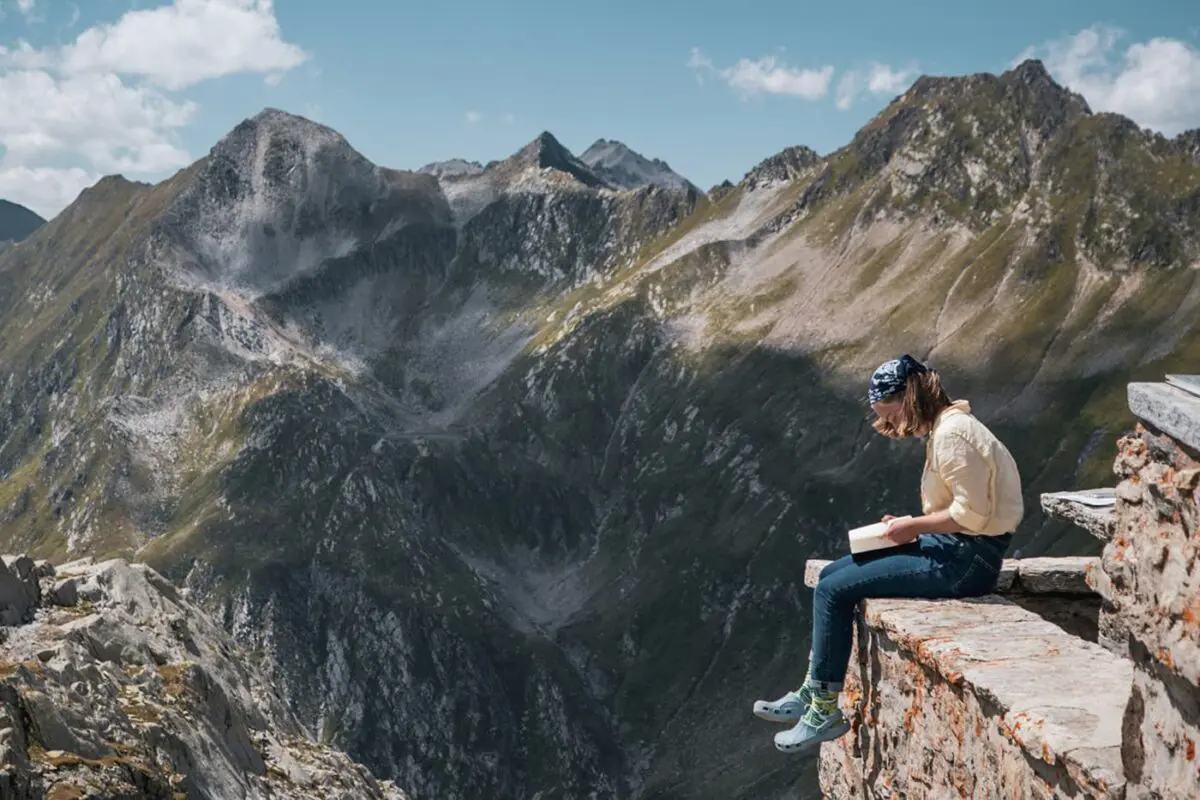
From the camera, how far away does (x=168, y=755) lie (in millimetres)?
29203

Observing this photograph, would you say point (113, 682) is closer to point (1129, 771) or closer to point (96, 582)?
point (96, 582)

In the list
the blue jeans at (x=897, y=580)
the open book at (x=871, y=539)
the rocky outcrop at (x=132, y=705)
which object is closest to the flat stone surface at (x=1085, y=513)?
the blue jeans at (x=897, y=580)

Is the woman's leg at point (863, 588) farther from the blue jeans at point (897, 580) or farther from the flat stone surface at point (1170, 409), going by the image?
the flat stone surface at point (1170, 409)

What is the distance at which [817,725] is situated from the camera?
1294 centimetres

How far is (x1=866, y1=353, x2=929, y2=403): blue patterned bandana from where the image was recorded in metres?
13.1

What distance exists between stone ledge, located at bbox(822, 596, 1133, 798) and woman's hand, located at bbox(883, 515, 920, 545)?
0.76 meters

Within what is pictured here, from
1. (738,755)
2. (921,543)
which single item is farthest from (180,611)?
(738,755)

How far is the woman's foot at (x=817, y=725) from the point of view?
42.3ft

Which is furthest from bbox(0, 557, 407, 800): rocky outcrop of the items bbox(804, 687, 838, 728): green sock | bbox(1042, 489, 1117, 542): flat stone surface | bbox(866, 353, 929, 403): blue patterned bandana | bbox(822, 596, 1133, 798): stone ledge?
bbox(1042, 489, 1117, 542): flat stone surface

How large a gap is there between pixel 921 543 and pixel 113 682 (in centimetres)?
2614

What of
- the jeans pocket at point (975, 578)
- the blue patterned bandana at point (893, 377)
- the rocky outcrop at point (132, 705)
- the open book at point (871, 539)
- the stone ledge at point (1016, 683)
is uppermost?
the blue patterned bandana at point (893, 377)

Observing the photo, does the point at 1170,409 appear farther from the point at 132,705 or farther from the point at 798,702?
the point at 132,705

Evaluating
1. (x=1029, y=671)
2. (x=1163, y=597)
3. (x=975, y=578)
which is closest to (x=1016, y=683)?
(x=1029, y=671)

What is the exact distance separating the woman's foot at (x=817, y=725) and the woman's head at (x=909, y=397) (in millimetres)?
3447
